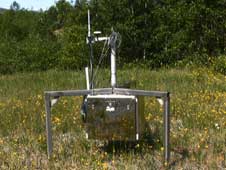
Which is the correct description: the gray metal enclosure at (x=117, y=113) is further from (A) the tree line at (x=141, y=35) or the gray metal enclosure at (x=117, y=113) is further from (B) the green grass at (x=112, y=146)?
(A) the tree line at (x=141, y=35)

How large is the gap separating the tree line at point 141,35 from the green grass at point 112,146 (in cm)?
873

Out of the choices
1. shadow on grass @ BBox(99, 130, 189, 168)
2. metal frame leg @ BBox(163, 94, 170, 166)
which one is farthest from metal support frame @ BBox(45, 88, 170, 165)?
shadow on grass @ BBox(99, 130, 189, 168)

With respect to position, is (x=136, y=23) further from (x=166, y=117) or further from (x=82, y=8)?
(x=166, y=117)

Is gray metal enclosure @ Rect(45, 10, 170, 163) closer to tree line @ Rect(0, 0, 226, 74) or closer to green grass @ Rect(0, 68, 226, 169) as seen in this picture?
green grass @ Rect(0, 68, 226, 169)

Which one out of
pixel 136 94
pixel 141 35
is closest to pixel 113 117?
pixel 136 94

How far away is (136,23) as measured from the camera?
19.4 metres

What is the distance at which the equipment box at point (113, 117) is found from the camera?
475 centimetres

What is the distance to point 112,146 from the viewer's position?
5539 mm

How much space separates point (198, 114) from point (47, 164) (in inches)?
115

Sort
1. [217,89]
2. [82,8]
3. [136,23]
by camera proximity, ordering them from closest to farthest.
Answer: [217,89]
[136,23]
[82,8]

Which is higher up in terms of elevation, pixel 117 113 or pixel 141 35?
pixel 141 35

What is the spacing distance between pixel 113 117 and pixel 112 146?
86 centimetres

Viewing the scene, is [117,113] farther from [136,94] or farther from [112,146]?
[112,146]

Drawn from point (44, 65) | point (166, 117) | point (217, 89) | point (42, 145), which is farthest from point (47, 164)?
point (44, 65)
